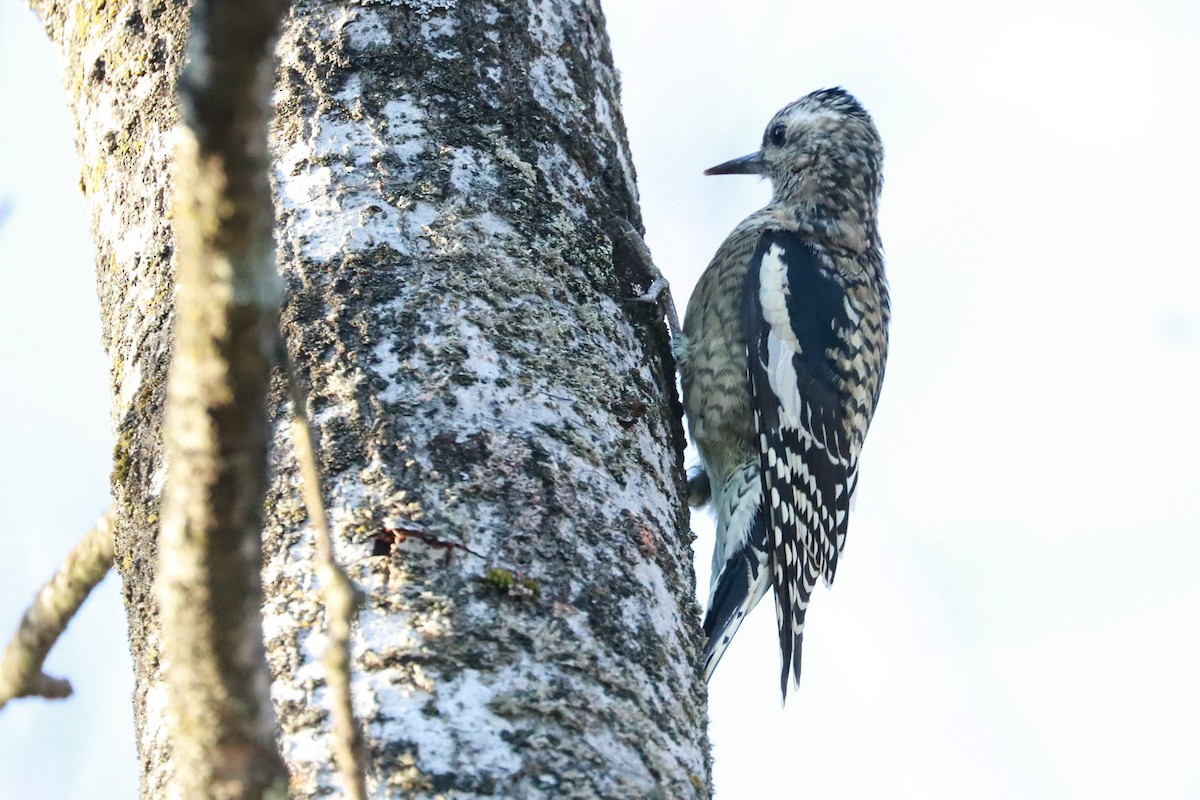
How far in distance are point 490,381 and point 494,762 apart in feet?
2.03

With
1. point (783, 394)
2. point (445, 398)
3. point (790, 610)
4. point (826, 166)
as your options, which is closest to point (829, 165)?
point (826, 166)

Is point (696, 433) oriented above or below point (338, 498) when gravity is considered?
above

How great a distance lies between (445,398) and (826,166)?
2923 mm

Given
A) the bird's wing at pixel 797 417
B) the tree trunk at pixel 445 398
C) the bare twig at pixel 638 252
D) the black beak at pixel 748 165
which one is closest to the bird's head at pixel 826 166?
the black beak at pixel 748 165

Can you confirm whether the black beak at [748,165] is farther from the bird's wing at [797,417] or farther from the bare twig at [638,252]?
the bare twig at [638,252]

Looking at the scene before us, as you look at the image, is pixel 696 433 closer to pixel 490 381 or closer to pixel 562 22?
pixel 562 22

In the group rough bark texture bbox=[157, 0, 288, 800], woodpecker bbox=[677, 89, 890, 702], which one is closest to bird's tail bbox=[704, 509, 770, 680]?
woodpecker bbox=[677, 89, 890, 702]

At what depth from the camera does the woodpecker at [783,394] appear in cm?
350

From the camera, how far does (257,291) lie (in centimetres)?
105

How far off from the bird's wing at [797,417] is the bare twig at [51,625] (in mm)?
1726

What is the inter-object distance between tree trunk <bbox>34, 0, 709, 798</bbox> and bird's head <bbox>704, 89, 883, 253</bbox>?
178 centimetres

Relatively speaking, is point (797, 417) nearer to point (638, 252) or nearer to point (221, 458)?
point (638, 252)

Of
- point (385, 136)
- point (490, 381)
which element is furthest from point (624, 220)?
point (490, 381)

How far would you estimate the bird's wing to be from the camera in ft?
11.6
